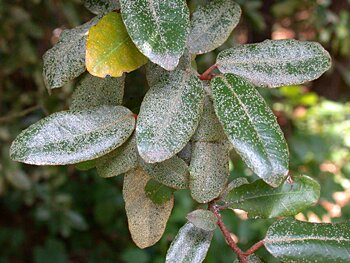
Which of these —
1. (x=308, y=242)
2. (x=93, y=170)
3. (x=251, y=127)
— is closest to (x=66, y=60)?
(x=251, y=127)

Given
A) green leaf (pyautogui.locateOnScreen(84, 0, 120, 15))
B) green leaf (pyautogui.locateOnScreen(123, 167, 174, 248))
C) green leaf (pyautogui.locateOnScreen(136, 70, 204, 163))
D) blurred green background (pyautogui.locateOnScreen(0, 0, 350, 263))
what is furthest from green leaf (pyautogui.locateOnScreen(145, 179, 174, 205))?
blurred green background (pyautogui.locateOnScreen(0, 0, 350, 263))

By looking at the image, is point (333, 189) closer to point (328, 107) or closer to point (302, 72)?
point (328, 107)

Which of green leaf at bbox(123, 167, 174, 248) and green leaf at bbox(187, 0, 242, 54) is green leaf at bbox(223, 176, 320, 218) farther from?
green leaf at bbox(187, 0, 242, 54)

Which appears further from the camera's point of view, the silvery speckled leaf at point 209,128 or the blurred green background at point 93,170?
the blurred green background at point 93,170

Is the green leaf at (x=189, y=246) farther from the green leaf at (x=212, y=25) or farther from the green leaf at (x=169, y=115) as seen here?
the green leaf at (x=212, y=25)

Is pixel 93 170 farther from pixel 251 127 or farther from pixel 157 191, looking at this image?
pixel 251 127

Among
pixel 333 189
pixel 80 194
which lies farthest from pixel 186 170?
pixel 80 194

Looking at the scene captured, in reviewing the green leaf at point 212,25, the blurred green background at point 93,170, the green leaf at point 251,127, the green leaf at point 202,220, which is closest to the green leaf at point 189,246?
the green leaf at point 202,220
